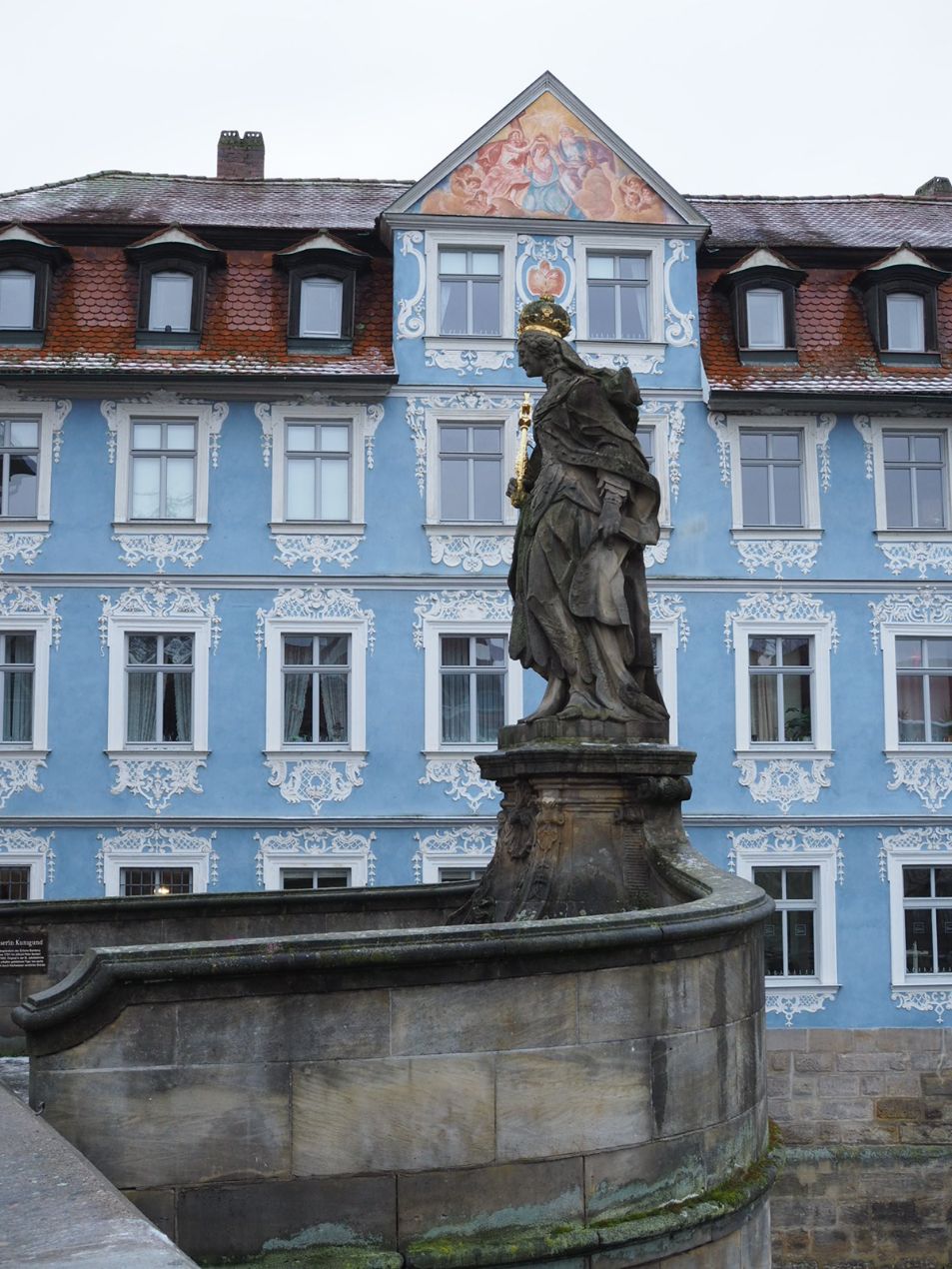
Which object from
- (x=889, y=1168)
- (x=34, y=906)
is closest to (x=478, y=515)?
(x=889, y=1168)

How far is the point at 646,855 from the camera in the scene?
293 inches

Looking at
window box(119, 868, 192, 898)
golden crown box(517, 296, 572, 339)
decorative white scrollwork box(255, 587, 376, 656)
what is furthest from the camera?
decorative white scrollwork box(255, 587, 376, 656)

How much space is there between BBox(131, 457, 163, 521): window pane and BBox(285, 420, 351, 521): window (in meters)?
1.68

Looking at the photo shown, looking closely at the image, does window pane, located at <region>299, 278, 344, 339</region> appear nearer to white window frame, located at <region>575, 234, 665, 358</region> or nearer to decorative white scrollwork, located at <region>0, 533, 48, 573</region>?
white window frame, located at <region>575, 234, 665, 358</region>

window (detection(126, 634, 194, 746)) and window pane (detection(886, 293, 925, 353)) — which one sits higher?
window pane (detection(886, 293, 925, 353))

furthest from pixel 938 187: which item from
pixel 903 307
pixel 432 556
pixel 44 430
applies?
pixel 44 430

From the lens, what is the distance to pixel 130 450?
20.1 metres

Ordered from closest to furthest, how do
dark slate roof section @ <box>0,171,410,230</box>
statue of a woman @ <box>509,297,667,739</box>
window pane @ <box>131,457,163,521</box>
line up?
statue of a woman @ <box>509,297,667,739</box>, window pane @ <box>131,457,163,521</box>, dark slate roof section @ <box>0,171,410,230</box>

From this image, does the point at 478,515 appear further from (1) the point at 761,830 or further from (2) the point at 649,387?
(1) the point at 761,830

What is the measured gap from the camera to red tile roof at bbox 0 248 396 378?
1991cm

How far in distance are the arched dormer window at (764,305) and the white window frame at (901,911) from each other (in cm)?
680

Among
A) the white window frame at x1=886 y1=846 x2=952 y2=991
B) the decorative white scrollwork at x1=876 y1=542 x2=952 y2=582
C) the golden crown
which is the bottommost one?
the white window frame at x1=886 y1=846 x2=952 y2=991

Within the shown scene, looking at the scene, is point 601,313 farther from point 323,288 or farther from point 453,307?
point 323,288

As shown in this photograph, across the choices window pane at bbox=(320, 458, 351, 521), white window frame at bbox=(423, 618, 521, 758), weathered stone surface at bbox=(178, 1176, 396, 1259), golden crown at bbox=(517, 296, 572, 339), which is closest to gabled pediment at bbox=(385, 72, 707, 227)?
window pane at bbox=(320, 458, 351, 521)
